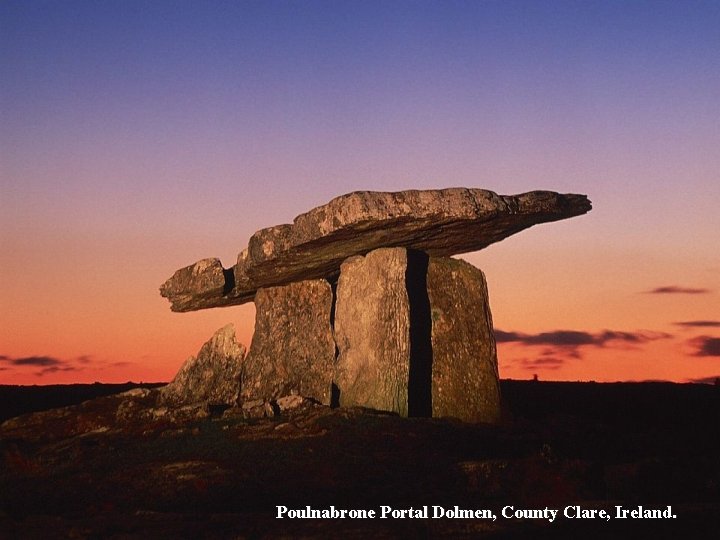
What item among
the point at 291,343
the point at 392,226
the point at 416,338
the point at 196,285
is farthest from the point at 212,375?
the point at 392,226

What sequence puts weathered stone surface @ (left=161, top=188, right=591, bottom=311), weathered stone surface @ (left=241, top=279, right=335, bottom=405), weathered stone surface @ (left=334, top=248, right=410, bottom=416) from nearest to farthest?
weathered stone surface @ (left=161, top=188, right=591, bottom=311), weathered stone surface @ (left=334, top=248, right=410, bottom=416), weathered stone surface @ (left=241, top=279, right=335, bottom=405)

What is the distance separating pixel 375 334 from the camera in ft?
48.4

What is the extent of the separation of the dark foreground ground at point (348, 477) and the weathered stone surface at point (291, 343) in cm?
285

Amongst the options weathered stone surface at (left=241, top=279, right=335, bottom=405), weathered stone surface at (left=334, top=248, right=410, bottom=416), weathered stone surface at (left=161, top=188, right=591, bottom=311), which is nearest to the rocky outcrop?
weathered stone surface at (left=334, top=248, right=410, bottom=416)

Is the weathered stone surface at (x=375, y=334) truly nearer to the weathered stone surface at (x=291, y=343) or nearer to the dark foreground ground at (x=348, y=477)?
the dark foreground ground at (x=348, y=477)

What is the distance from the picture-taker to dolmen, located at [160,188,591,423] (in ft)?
45.2

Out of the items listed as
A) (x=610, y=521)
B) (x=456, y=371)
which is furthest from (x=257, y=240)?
(x=610, y=521)

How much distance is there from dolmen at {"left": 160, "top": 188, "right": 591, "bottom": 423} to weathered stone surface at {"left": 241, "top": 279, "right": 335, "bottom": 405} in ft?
0.23

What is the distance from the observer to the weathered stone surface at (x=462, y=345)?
1462cm

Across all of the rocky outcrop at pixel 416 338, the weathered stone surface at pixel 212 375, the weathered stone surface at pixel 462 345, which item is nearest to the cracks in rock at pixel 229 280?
the weathered stone surface at pixel 212 375

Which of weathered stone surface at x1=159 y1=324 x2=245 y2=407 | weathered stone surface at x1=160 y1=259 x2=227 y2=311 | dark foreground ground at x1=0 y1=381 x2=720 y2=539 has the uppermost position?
weathered stone surface at x1=160 y1=259 x2=227 y2=311

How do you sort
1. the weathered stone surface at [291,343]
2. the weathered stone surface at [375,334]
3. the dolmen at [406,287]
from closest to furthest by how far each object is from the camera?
the dolmen at [406,287], the weathered stone surface at [375,334], the weathered stone surface at [291,343]

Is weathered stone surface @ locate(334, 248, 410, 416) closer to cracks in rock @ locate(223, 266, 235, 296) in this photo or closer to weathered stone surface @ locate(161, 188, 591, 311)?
weathered stone surface @ locate(161, 188, 591, 311)

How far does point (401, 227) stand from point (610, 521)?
25.6ft
